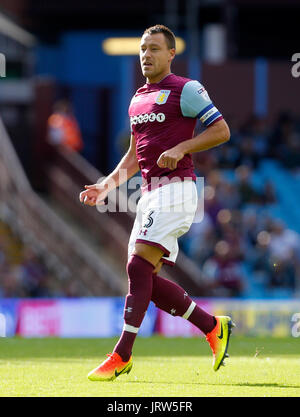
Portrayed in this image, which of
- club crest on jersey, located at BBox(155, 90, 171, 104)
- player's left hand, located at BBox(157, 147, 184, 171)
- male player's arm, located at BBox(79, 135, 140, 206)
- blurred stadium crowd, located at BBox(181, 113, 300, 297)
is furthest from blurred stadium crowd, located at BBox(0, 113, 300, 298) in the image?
player's left hand, located at BBox(157, 147, 184, 171)

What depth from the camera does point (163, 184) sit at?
7.23 metres

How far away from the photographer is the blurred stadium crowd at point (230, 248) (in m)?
17.0

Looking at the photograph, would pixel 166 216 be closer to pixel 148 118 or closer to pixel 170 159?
pixel 170 159

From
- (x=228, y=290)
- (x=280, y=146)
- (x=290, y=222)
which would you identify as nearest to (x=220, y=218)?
(x=228, y=290)

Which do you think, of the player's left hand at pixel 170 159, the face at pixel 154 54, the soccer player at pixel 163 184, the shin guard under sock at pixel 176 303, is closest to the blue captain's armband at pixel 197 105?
the soccer player at pixel 163 184

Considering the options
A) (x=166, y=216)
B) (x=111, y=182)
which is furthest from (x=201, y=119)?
(x=111, y=182)

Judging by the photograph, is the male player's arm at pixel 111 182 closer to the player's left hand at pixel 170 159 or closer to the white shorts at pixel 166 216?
the white shorts at pixel 166 216

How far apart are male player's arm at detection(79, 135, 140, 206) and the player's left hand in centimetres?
86

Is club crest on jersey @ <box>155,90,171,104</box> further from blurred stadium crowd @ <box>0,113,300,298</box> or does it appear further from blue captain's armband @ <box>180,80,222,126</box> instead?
blurred stadium crowd @ <box>0,113,300,298</box>

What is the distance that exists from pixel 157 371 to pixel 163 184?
1398 mm

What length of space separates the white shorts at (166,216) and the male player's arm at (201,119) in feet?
0.98

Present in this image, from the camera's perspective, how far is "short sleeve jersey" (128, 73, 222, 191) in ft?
23.7

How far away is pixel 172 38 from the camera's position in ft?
24.5

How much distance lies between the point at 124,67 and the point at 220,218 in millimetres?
6607
